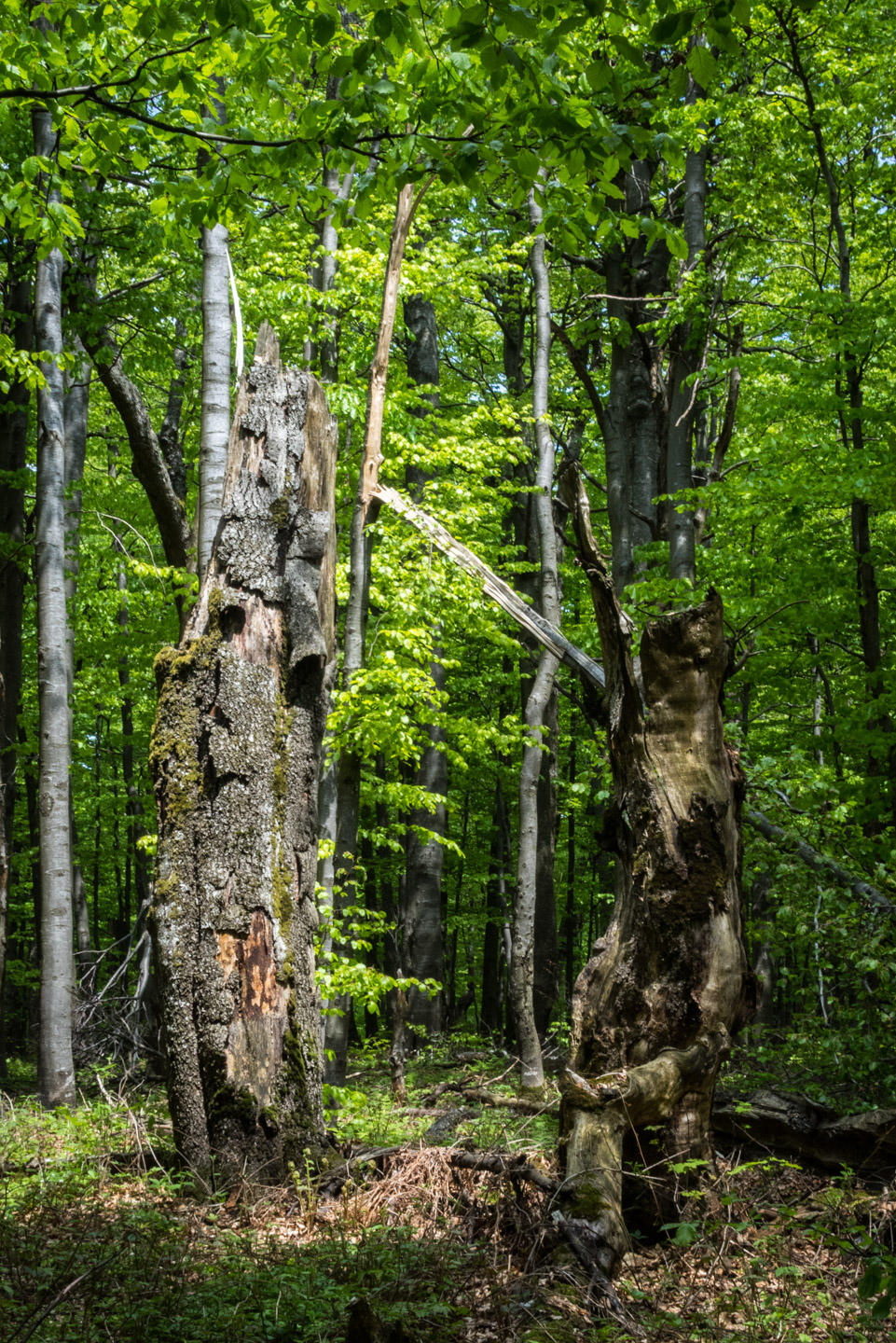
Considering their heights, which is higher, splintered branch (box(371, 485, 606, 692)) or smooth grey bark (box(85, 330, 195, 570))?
smooth grey bark (box(85, 330, 195, 570))

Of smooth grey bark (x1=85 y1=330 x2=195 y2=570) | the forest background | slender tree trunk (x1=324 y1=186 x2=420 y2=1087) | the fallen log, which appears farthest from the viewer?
smooth grey bark (x1=85 y1=330 x2=195 y2=570)

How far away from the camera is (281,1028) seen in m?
5.17

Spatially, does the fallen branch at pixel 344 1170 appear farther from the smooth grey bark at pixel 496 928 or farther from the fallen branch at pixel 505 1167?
the smooth grey bark at pixel 496 928

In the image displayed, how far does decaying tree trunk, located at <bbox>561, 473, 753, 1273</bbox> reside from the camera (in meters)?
4.91

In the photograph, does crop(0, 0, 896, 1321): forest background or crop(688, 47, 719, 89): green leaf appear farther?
crop(0, 0, 896, 1321): forest background

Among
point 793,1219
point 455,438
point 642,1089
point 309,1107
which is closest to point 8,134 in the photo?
point 455,438

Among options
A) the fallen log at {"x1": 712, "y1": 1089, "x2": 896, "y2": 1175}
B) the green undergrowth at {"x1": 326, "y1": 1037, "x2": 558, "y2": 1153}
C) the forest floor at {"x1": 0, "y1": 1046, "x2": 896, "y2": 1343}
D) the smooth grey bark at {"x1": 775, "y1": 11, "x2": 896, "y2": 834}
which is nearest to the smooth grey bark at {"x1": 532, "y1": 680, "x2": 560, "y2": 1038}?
the green undergrowth at {"x1": 326, "y1": 1037, "x2": 558, "y2": 1153}

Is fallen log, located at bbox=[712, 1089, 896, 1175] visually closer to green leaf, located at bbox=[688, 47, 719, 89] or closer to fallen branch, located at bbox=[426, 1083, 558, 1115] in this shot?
fallen branch, located at bbox=[426, 1083, 558, 1115]

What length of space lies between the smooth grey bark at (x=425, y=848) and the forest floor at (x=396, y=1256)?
9.32 metres

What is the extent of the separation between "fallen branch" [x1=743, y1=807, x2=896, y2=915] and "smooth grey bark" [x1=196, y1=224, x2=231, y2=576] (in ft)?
15.6

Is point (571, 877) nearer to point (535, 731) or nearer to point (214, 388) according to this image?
point (535, 731)

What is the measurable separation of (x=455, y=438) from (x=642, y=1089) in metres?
10.6

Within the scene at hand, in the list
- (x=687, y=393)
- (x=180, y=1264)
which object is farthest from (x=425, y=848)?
(x=180, y=1264)

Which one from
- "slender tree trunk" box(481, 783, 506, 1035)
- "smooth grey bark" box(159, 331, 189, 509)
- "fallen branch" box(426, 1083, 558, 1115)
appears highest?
"smooth grey bark" box(159, 331, 189, 509)
